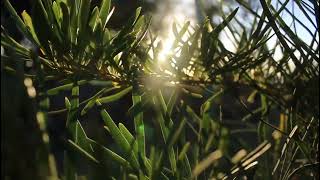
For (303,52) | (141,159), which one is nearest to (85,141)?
(141,159)

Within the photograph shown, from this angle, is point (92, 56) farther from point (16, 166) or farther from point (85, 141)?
point (16, 166)

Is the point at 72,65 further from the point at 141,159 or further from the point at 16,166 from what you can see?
the point at 16,166

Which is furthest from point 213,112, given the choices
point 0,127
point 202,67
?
point 0,127

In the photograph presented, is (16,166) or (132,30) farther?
(132,30)

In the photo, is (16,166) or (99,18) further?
(99,18)

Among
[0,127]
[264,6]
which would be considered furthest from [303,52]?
[0,127]

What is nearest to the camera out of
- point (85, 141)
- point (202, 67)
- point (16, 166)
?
point (16, 166)

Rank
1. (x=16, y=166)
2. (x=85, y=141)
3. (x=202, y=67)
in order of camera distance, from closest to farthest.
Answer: (x=16, y=166)
(x=85, y=141)
(x=202, y=67)
